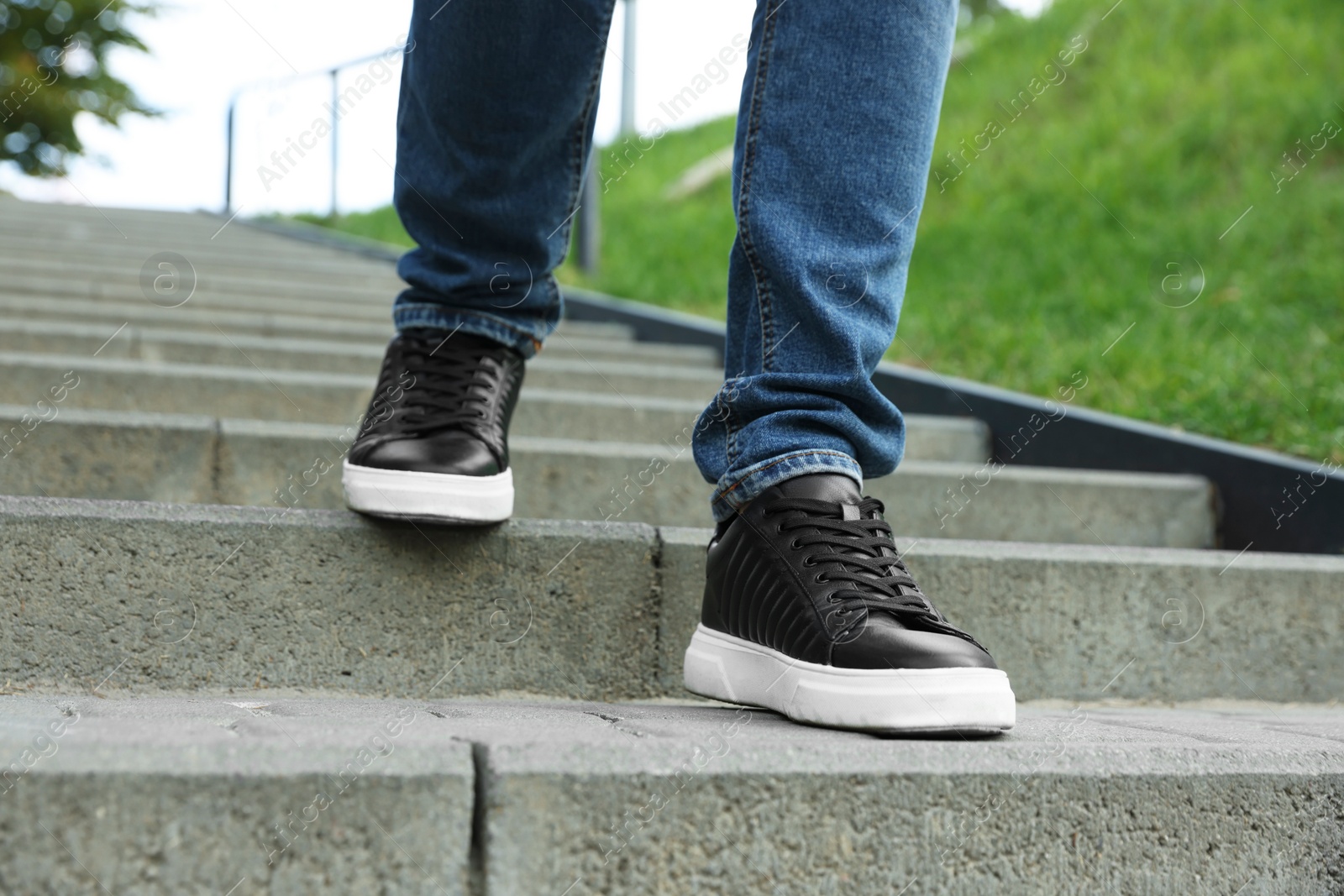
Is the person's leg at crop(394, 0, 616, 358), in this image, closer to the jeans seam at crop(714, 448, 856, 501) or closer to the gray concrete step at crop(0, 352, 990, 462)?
the jeans seam at crop(714, 448, 856, 501)

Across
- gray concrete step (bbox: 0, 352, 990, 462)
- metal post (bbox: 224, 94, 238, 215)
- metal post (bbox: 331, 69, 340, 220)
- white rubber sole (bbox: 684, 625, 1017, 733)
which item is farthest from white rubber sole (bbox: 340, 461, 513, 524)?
metal post (bbox: 224, 94, 238, 215)

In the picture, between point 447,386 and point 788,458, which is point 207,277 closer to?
point 447,386

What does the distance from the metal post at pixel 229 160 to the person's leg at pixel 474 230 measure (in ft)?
29.5

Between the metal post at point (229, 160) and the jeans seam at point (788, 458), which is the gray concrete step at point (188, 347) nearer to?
the jeans seam at point (788, 458)

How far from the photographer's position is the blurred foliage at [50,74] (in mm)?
14672

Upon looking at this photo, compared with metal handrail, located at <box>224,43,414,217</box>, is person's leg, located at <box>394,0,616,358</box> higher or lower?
lower

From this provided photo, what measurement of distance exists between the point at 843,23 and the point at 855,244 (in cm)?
23

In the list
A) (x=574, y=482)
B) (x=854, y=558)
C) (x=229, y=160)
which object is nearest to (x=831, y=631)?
(x=854, y=558)

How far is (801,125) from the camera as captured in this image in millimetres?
1174

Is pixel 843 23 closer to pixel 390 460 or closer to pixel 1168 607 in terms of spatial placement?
pixel 390 460

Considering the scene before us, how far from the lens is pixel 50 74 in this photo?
1451 centimetres

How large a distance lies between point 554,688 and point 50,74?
16.2 metres

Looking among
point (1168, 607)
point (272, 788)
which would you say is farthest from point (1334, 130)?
point (272, 788)

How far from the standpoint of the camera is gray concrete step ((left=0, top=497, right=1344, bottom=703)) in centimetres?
126
